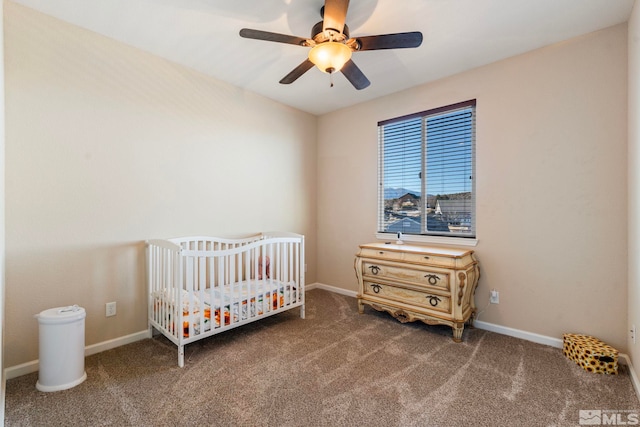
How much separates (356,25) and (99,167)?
2.26 meters

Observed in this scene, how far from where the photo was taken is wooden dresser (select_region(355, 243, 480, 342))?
98.7 inches

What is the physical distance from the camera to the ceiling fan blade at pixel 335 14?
5.34 feet

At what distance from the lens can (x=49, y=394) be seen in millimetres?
1787

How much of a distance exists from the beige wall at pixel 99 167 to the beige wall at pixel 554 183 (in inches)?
97.5

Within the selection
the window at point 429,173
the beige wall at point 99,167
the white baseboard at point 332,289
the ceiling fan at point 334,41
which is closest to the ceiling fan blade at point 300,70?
the ceiling fan at point 334,41

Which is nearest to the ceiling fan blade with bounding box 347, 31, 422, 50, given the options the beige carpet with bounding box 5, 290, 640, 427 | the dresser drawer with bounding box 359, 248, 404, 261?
the dresser drawer with bounding box 359, 248, 404, 261

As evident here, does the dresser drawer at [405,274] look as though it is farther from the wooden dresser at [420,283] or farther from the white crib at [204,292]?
the white crib at [204,292]

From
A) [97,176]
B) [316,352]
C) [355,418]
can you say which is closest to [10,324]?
[97,176]

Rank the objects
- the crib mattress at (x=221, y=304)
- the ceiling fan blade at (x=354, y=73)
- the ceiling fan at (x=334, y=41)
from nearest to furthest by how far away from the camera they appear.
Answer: the ceiling fan at (x=334, y=41)
the ceiling fan blade at (x=354, y=73)
the crib mattress at (x=221, y=304)

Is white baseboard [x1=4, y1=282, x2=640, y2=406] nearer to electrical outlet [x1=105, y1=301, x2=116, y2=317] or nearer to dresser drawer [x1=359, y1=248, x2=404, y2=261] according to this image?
electrical outlet [x1=105, y1=301, x2=116, y2=317]

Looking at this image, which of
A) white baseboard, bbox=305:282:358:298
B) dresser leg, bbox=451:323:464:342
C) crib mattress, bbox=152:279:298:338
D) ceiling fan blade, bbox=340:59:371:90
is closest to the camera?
ceiling fan blade, bbox=340:59:371:90

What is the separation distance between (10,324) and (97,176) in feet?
3.71

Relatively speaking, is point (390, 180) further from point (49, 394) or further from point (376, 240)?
point (49, 394)

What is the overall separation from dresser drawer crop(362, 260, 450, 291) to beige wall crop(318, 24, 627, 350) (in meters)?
0.54
